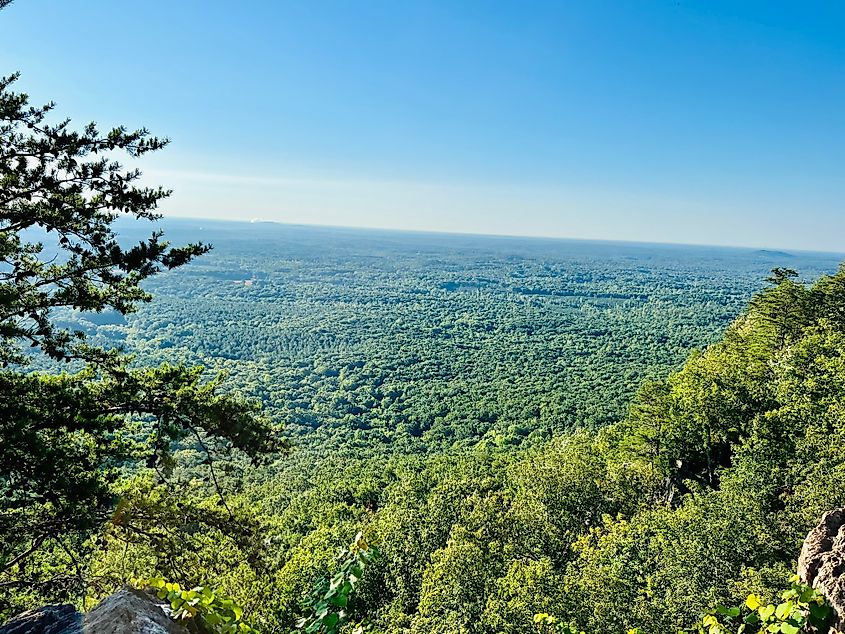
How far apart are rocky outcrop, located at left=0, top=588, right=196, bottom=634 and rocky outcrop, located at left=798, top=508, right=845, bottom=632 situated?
408 cm

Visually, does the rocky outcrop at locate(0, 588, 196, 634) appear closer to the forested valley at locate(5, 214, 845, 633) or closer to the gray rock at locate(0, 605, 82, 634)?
the gray rock at locate(0, 605, 82, 634)

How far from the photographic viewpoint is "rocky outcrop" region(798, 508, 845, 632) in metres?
3.64

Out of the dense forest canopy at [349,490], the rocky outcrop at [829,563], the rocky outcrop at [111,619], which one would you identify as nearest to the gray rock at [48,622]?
the rocky outcrop at [111,619]

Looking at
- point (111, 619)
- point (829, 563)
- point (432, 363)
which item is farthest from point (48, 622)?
point (432, 363)

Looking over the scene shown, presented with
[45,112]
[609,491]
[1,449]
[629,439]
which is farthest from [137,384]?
[629,439]

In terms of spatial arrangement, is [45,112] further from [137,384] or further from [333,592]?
[333,592]

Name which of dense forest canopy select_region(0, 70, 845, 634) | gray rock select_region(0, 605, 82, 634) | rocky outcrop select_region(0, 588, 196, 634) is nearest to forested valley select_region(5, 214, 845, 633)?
dense forest canopy select_region(0, 70, 845, 634)

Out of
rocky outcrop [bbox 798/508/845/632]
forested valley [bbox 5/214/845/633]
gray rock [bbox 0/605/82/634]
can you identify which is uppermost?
gray rock [bbox 0/605/82/634]

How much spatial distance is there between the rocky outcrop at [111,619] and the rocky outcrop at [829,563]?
4077 mm

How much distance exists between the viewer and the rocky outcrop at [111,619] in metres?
2.50

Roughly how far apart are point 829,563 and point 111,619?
6004mm

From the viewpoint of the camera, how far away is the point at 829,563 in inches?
184

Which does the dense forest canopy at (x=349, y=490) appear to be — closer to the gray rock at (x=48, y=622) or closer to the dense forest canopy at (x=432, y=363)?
the gray rock at (x=48, y=622)

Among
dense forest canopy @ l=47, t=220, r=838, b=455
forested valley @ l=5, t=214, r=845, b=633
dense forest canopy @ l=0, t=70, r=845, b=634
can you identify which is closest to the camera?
dense forest canopy @ l=0, t=70, r=845, b=634
